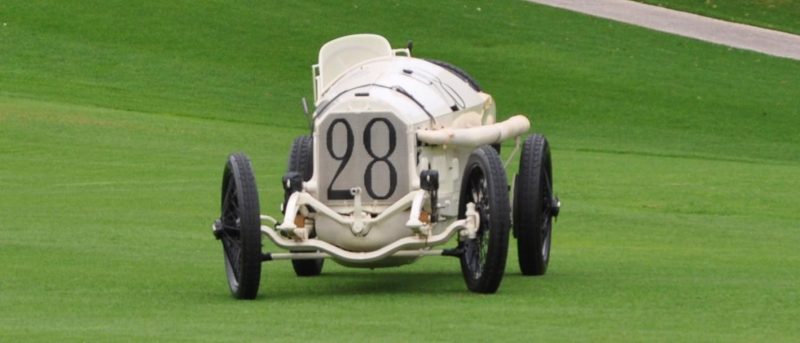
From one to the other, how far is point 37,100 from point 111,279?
1872 centimetres

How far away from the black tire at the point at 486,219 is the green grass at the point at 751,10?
3143 cm

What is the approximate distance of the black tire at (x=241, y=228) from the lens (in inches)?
440

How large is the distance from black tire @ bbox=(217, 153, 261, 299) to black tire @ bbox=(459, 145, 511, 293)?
4.26 ft

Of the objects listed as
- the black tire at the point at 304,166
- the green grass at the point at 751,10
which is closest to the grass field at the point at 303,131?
the black tire at the point at 304,166

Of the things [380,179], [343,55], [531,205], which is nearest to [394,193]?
[380,179]

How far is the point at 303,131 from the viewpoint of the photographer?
96.4 ft

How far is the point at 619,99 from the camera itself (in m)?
33.2

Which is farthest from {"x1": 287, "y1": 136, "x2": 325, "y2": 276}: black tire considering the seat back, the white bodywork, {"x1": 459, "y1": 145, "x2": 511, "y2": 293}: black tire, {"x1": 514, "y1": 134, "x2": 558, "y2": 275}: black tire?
{"x1": 459, "y1": 145, "x2": 511, "y2": 293}: black tire

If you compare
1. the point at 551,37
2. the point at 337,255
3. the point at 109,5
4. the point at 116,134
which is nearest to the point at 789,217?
the point at 337,255

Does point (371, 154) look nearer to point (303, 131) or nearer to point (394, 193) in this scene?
point (394, 193)

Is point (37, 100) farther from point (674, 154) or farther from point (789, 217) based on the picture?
point (789, 217)

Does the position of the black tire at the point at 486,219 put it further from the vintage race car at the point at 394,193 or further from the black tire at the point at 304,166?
the black tire at the point at 304,166

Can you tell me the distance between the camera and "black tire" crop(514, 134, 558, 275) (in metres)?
12.5

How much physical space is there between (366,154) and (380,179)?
0.58ft
